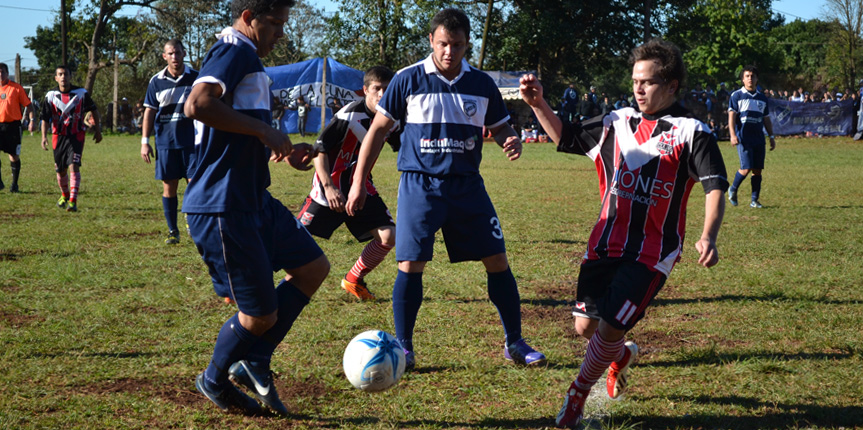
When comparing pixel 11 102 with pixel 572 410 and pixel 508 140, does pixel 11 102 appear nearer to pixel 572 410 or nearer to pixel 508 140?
pixel 508 140

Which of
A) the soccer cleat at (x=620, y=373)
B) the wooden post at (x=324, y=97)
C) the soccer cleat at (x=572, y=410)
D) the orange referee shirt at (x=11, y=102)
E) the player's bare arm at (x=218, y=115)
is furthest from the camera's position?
the wooden post at (x=324, y=97)

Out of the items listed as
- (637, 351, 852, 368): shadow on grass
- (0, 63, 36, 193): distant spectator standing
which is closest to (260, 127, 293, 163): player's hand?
(637, 351, 852, 368): shadow on grass

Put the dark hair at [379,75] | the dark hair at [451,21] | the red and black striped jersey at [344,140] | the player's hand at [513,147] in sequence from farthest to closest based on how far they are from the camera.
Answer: the red and black striped jersey at [344,140], the dark hair at [379,75], the player's hand at [513,147], the dark hair at [451,21]

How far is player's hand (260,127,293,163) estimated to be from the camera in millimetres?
3066

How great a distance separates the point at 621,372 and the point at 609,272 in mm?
595

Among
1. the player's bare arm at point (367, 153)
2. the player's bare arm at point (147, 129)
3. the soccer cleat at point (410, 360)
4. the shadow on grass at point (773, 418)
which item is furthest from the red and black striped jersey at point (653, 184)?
the player's bare arm at point (147, 129)

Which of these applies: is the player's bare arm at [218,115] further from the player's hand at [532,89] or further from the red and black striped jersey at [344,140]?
the red and black striped jersey at [344,140]

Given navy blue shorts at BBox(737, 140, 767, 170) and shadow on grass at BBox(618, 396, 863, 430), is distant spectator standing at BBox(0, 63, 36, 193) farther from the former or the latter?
shadow on grass at BBox(618, 396, 863, 430)

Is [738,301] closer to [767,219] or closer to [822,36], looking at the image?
[767,219]

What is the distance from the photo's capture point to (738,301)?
5707 mm

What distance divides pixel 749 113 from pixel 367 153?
909cm

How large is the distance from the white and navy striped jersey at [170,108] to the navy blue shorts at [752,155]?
8208mm

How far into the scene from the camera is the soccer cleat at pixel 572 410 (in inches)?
135

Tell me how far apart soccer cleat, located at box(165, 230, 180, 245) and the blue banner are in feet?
89.1
